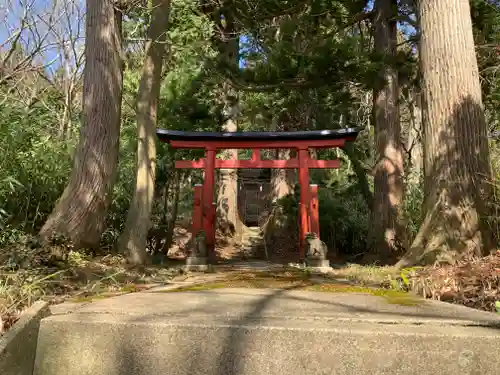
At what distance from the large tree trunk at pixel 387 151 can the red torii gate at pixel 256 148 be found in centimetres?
69

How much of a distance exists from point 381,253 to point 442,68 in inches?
171

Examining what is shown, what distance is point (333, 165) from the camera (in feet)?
27.5

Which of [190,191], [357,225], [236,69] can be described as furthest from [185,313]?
[190,191]

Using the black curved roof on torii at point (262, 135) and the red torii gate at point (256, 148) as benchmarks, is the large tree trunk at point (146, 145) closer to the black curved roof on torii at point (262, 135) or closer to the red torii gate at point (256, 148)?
the black curved roof on torii at point (262, 135)

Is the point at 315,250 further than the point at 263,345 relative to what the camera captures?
Yes

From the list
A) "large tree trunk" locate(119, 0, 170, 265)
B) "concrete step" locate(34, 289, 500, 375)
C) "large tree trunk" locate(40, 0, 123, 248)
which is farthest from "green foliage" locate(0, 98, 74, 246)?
"concrete step" locate(34, 289, 500, 375)

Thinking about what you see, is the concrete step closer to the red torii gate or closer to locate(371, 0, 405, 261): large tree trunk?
locate(371, 0, 405, 261): large tree trunk

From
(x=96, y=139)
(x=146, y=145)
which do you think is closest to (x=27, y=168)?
(x=96, y=139)

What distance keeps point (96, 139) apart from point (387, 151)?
17.7 ft

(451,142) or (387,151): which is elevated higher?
(387,151)

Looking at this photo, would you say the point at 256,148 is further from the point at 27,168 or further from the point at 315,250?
the point at 27,168

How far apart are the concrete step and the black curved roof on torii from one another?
21.5 ft

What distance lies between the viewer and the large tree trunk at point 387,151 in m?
7.35

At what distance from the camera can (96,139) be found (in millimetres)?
4770
